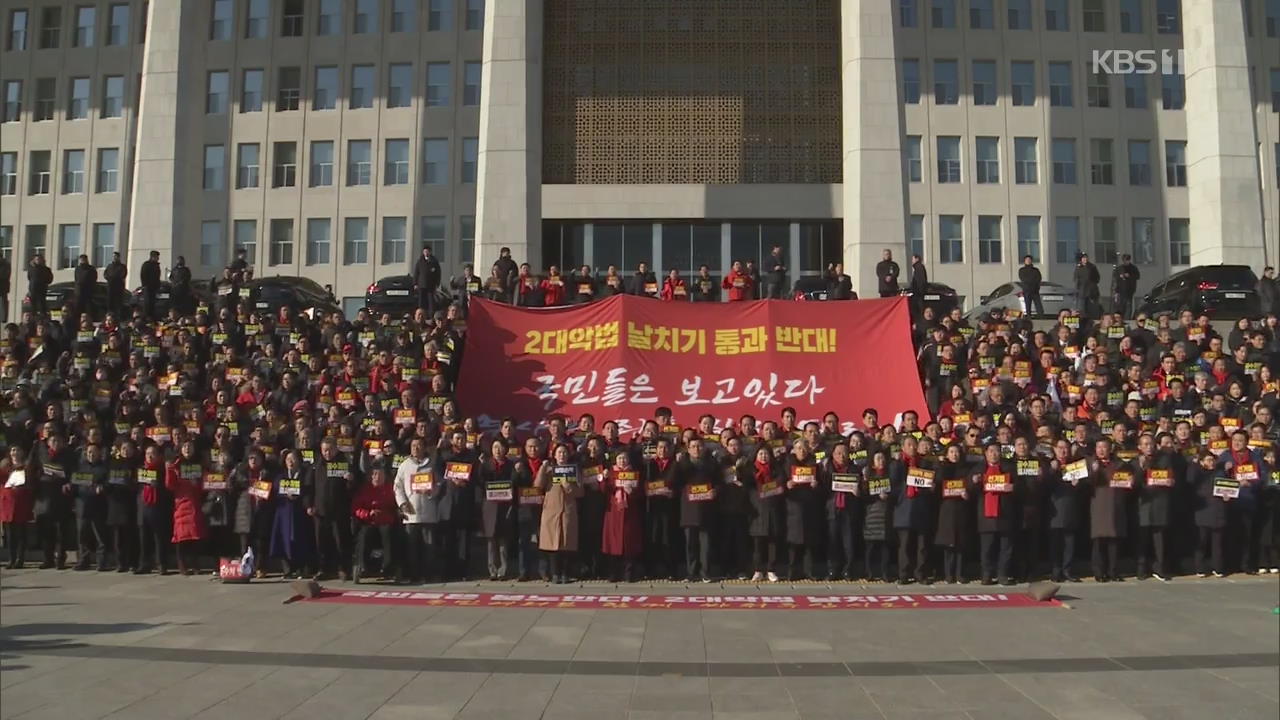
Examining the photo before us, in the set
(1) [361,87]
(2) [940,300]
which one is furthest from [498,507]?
(1) [361,87]

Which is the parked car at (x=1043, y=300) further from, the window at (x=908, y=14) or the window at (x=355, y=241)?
the window at (x=355, y=241)

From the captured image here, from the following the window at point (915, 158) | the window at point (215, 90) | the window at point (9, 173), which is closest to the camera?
the window at point (915, 158)

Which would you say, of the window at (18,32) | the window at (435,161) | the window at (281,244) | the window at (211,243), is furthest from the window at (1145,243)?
the window at (18,32)

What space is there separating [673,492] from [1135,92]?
39438 mm

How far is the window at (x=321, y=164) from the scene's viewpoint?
150ft

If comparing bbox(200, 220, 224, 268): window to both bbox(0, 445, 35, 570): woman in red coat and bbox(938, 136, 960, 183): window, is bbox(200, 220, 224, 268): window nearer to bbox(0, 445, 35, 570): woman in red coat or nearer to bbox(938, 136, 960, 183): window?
bbox(938, 136, 960, 183): window

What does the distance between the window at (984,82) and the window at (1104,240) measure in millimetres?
6532

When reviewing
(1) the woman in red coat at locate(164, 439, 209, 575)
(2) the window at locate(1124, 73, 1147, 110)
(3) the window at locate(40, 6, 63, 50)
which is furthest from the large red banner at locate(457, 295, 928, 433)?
(3) the window at locate(40, 6, 63, 50)

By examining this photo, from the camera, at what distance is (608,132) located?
1518 inches

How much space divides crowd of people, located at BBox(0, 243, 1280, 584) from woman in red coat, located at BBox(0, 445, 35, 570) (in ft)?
0.09

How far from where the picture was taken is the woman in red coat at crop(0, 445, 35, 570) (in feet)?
48.1

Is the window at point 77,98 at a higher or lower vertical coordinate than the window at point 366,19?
lower

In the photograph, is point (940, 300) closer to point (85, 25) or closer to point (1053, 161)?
point (1053, 161)

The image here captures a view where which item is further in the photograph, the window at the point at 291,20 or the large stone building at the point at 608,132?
the window at the point at 291,20
